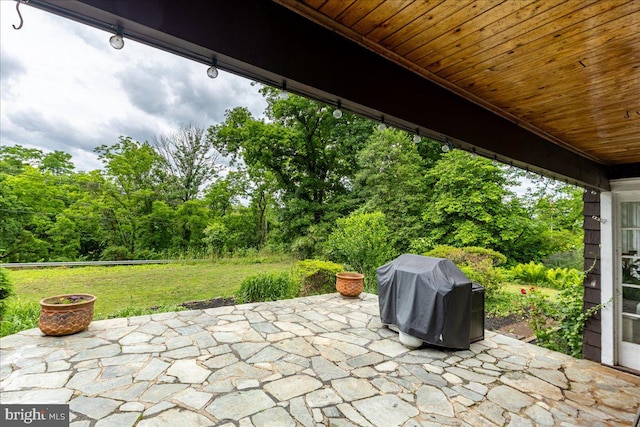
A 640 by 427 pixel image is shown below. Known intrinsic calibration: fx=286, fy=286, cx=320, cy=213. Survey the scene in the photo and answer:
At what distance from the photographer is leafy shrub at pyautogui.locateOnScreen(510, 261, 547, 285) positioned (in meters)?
7.54

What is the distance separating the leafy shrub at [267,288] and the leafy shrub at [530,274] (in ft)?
19.3

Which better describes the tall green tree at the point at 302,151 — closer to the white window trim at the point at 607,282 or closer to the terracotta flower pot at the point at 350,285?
the terracotta flower pot at the point at 350,285

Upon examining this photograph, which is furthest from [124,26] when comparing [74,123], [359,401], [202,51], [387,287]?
[74,123]

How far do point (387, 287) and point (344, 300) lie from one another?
1.85m

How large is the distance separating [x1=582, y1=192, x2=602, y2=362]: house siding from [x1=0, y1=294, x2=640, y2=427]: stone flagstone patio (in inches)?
10.1

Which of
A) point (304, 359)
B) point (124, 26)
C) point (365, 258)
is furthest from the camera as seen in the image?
point (365, 258)

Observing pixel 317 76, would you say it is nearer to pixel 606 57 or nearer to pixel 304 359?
pixel 606 57

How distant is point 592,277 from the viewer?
358 centimetres

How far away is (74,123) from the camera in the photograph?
954 centimetres

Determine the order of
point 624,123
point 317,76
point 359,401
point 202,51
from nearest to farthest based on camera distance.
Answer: point 202,51 < point 317,76 < point 624,123 < point 359,401

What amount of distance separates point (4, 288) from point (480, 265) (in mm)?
7529

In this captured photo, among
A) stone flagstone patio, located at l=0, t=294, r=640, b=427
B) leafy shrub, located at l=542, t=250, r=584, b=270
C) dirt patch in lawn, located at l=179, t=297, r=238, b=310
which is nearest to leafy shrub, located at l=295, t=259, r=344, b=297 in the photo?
dirt patch in lawn, located at l=179, t=297, r=238, b=310

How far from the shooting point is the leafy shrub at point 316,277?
6.17m

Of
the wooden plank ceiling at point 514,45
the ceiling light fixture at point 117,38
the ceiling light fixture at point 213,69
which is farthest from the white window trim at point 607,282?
the ceiling light fixture at point 117,38
